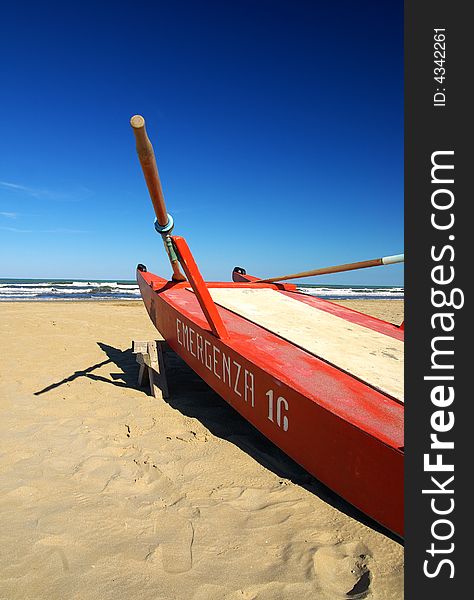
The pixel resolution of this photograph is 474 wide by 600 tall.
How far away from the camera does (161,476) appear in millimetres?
2270

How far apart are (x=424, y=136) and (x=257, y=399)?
1562 mm

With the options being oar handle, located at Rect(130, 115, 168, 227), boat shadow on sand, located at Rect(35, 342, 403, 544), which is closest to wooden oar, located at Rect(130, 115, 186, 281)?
oar handle, located at Rect(130, 115, 168, 227)

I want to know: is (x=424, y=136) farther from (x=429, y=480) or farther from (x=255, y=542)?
(x=255, y=542)

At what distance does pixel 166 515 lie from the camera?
6.23 feet

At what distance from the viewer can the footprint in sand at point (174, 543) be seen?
157 centimetres

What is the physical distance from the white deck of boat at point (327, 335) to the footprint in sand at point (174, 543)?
1105mm

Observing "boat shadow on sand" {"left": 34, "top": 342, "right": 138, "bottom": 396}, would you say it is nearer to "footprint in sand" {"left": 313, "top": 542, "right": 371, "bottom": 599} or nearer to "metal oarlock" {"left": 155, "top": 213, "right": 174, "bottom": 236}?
"metal oarlock" {"left": 155, "top": 213, "right": 174, "bottom": 236}

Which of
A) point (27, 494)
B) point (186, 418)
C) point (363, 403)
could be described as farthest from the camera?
point (186, 418)

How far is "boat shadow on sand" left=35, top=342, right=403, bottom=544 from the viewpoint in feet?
6.82

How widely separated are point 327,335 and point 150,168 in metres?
1.71

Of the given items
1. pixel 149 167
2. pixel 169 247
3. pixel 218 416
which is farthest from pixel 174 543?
pixel 169 247

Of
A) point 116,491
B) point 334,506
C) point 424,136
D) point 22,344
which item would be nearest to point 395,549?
point 334,506

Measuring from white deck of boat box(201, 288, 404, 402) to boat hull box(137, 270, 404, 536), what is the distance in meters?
0.11

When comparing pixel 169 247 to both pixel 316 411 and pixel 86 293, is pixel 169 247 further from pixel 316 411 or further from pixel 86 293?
pixel 86 293
